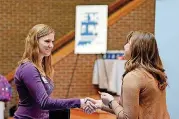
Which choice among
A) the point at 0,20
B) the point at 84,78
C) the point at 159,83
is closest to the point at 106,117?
the point at 84,78

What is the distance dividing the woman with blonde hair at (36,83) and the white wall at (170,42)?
4.07ft

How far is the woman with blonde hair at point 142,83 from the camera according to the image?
6.64ft

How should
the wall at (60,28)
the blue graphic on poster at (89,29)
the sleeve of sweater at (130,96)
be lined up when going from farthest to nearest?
the wall at (60,28) < the blue graphic on poster at (89,29) < the sleeve of sweater at (130,96)

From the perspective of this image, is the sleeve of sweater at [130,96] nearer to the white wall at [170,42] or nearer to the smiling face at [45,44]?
the smiling face at [45,44]

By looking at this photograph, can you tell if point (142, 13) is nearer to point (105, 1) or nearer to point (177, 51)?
point (105, 1)

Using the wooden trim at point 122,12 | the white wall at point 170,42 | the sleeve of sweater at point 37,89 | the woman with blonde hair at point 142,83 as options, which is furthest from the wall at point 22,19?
the woman with blonde hair at point 142,83

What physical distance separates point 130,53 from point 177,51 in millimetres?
1494

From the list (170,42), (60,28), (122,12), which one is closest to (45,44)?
(170,42)

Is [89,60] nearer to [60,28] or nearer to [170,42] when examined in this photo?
[60,28]

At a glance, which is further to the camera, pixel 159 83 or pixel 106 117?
pixel 106 117

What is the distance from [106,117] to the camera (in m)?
6.44

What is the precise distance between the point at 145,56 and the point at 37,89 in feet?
2.31

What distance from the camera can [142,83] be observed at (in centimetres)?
204

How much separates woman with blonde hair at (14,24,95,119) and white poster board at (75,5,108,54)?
509 cm
